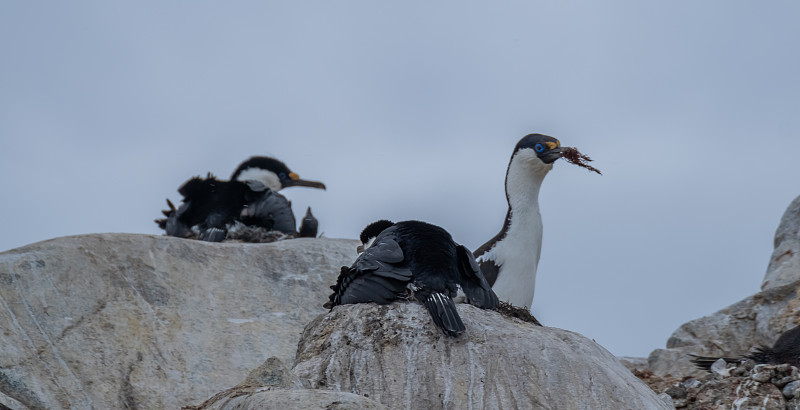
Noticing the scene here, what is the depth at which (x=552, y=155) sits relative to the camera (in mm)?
12250

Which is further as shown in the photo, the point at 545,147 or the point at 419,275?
the point at 545,147

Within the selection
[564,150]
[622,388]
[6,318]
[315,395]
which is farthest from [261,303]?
[315,395]

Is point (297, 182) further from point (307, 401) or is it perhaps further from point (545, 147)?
point (307, 401)

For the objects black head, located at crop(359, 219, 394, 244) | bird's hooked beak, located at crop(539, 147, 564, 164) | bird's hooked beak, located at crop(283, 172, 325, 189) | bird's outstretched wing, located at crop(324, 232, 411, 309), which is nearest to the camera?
bird's outstretched wing, located at crop(324, 232, 411, 309)

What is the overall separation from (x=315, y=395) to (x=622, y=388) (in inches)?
92.2

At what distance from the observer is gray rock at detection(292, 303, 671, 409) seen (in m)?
7.17

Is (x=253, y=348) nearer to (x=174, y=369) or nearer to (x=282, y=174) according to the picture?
(x=174, y=369)

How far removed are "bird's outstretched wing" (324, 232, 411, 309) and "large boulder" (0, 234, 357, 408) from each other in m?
2.60

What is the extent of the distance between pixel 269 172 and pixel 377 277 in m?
9.33

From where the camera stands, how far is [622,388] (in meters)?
7.37

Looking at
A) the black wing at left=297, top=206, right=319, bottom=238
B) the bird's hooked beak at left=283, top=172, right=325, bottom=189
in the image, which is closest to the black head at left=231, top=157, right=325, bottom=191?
the bird's hooked beak at left=283, top=172, right=325, bottom=189

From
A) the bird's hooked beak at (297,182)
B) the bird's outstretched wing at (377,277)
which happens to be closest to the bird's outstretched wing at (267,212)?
the bird's hooked beak at (297,182)

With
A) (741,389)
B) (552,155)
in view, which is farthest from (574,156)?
(741,389)

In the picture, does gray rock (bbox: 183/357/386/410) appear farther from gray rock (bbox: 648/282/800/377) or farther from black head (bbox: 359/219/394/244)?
gray rock (bbox: 648/282/800/377)
